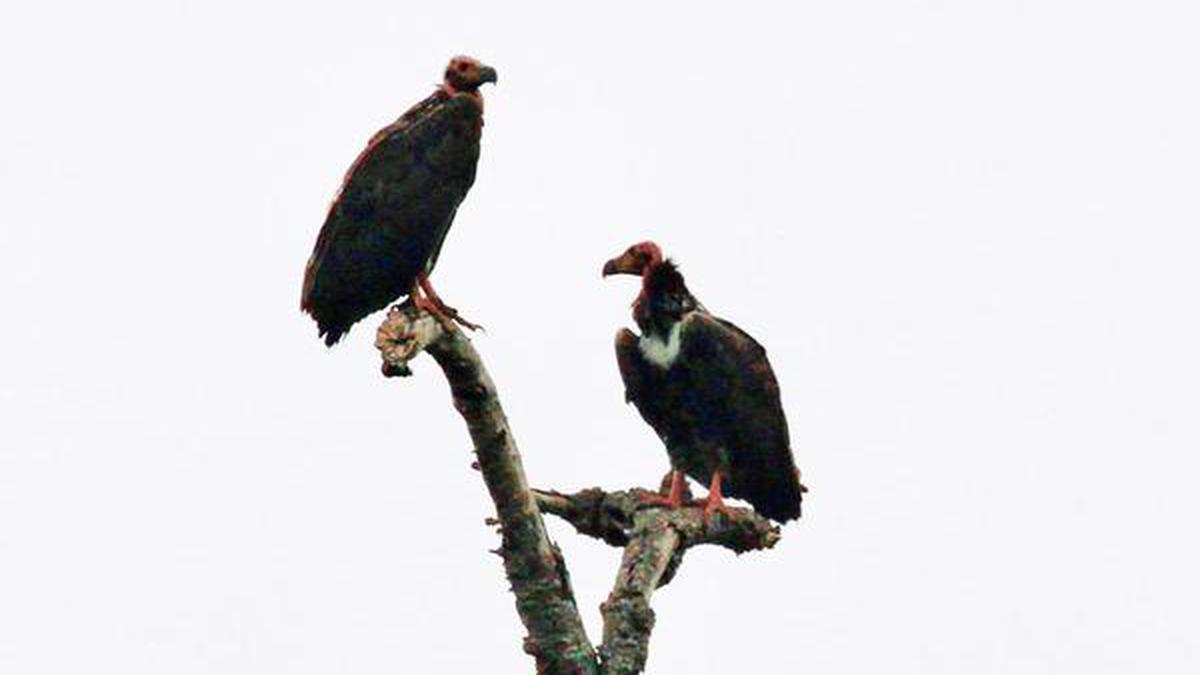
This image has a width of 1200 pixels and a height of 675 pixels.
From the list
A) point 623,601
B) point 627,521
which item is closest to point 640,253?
point 627,521

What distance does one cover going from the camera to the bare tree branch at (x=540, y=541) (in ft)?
25.8

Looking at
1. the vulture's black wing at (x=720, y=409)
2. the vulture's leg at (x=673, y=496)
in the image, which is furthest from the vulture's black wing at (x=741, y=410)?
the vulture's leg at (x=673, y=496)

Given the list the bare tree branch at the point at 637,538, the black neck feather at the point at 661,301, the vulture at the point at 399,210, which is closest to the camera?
the bare tree branch at the point at 637,538

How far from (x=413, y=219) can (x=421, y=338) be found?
2960 millimetres

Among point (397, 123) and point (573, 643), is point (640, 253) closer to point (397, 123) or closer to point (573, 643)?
point (397, 123)

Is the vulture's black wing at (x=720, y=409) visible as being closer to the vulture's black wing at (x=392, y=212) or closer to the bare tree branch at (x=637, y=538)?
the bare tree branch at (x=637, y=538)

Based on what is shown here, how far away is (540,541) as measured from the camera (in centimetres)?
838

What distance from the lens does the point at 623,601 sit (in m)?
8.48

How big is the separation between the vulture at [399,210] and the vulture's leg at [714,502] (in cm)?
149

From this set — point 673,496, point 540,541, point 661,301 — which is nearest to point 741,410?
point 661,301

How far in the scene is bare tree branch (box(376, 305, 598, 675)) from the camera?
7.70 metres

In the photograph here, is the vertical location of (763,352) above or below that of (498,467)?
above

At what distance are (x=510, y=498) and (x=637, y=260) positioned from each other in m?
3.04

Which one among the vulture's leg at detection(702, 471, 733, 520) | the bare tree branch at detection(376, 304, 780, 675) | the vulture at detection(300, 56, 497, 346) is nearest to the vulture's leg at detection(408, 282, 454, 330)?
the vulture at detection(300, 56, 497, 346)
